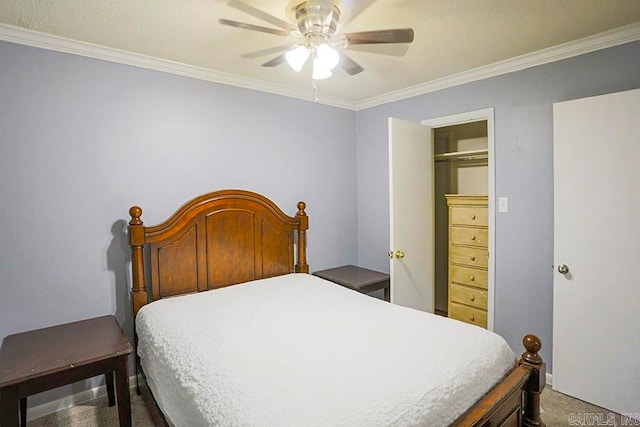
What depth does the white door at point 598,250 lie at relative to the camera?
2.03 meters

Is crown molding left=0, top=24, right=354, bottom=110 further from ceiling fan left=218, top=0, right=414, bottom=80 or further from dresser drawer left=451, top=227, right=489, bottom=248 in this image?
dresser drawer left=451, top=227, right=489, bottom=248

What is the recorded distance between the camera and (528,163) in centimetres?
254

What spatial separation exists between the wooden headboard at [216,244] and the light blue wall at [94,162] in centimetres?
14

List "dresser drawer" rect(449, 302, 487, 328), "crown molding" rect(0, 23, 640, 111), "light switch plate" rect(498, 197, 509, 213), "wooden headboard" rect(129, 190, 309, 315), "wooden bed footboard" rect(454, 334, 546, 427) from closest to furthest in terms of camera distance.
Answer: "wooden bed footboard" rect(454, 334, 546, 427), "crown molding" rect(0, 23, 640, 111), "wooden headboard" rect(129, 190, 309, 315), "light switch plate" rect(498, 197, 509, 213), "dresser drawer" rect(449, 302, 487, 328)

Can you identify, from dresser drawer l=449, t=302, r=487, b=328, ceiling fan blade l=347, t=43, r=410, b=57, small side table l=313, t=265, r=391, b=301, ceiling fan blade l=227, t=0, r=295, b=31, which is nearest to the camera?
ceiling fan blade l=227, t=0, r=295, b=31

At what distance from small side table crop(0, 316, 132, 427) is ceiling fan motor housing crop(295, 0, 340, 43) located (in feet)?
6.07

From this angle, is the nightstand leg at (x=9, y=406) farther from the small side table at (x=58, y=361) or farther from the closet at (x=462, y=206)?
the closet at (x=462, y=206)

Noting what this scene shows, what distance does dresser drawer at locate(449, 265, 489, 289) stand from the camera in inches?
127

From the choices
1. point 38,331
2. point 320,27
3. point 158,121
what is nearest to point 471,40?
point 320,27

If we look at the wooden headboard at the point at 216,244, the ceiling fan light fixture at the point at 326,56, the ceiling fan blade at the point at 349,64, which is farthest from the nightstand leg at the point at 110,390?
the ceiling fan blade at the point at 349,64

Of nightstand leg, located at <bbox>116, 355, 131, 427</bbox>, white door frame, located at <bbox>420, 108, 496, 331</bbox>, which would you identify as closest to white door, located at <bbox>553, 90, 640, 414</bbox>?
white door frame, located at <bbox>420, 108, 496, 331</bbox>

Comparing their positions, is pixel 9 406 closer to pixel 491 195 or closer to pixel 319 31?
pixel 319 31

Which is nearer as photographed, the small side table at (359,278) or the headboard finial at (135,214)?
the headboard finial at (135,214)

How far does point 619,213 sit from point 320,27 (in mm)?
2012
